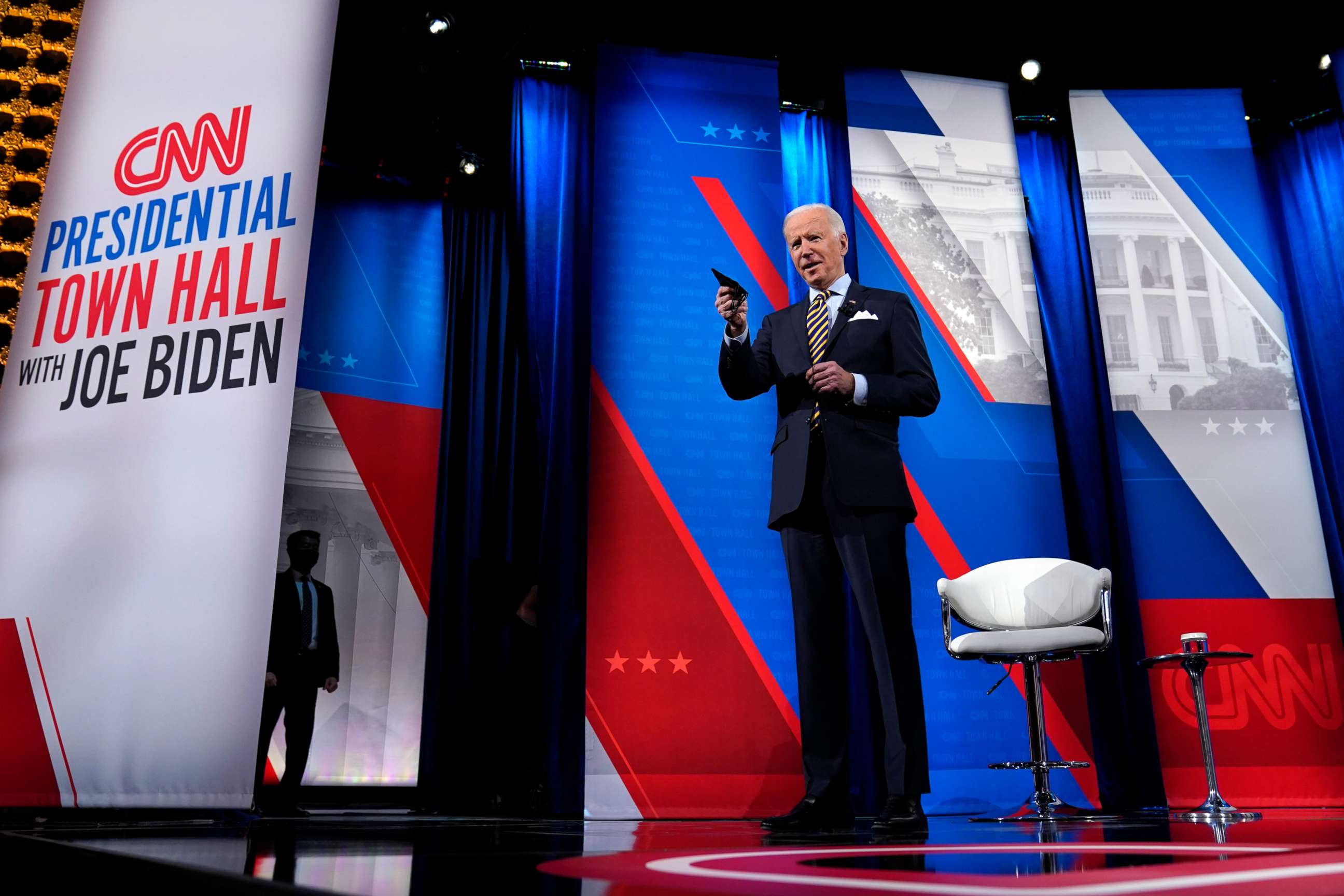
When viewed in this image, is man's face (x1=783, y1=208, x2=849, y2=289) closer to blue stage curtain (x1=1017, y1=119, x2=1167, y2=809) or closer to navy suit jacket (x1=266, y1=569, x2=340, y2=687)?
blue stage curtain (x1=1017, y1=119, x2=1167, y2=809)

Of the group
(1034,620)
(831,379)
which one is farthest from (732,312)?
(1034,620)

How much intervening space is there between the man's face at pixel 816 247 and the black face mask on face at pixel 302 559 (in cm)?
286

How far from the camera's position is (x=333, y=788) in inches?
182

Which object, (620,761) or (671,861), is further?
(620,761)

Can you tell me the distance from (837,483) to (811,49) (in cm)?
302

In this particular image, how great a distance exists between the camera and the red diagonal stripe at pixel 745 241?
426 cm

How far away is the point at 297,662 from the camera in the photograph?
4160 millimetres

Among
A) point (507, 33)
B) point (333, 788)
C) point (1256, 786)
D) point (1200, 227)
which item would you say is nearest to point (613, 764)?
point (333, 788)

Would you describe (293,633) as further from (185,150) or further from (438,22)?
(438,22)

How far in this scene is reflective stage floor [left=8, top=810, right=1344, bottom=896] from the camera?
2.86 ft

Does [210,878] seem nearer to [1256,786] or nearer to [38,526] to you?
[38,526]

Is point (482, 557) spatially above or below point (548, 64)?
below

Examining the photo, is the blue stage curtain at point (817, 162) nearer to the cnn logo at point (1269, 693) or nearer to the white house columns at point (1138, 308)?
the white house columns at point (1138, 308)

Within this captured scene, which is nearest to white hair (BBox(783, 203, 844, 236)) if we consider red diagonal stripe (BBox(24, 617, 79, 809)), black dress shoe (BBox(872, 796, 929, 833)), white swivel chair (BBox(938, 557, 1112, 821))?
white swivel chair (BBox(938, 557, 1112, 821))
